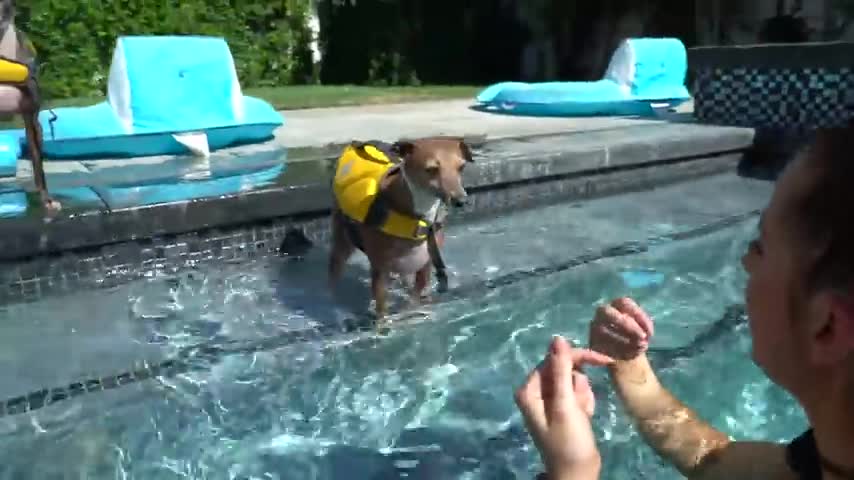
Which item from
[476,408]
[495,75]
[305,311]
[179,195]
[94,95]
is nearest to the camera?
[476,408]

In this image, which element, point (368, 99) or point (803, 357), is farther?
point (368, 99)

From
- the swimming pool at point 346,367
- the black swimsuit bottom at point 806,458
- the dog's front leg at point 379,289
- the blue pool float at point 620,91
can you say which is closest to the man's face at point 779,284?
the black swimsuit bottom at point 806,458

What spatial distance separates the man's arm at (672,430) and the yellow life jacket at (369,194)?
257 cm

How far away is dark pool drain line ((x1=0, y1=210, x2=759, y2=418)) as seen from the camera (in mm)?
3770

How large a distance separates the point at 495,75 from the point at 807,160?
1864 cm

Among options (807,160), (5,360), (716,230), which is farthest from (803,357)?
(716,230)

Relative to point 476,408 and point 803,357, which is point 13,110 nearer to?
point 476,408

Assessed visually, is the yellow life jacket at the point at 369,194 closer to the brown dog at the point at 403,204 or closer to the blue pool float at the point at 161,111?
the brown dog at the point at 403,204

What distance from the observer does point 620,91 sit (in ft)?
37.7

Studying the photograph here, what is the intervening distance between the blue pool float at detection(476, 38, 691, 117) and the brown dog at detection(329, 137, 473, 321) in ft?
21.9

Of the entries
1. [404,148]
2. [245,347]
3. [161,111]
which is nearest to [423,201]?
[404,148]

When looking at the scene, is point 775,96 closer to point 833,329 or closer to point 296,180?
point 296,180

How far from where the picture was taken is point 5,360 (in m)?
4.12

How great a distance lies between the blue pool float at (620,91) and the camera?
11141 mm
